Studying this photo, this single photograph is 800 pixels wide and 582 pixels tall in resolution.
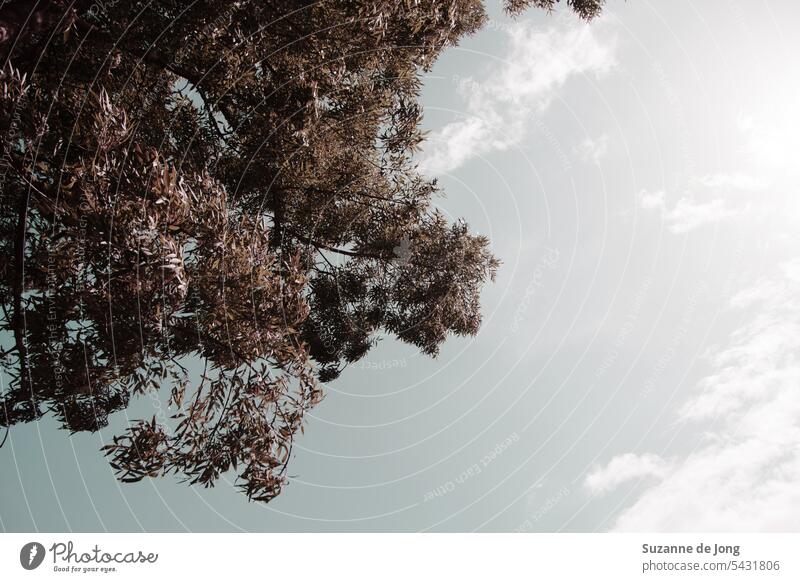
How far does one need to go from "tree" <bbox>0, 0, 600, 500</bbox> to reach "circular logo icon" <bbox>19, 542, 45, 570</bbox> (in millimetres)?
1371

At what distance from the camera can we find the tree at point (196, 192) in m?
6.91

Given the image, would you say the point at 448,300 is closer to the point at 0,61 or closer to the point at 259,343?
the point at 259,343

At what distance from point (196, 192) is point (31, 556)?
18.9ft

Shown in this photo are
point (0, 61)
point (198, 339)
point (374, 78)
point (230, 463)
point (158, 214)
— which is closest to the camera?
point (158, 214)

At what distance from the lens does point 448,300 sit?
589 inches

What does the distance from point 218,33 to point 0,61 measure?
4231 millimetres

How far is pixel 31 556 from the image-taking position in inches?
269

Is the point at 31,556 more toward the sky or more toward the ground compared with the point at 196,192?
more toward the ground

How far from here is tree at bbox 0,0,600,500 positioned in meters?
6.91

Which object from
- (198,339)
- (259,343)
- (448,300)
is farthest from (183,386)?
(448,300)

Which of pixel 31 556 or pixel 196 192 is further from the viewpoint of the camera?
pixel 196 192

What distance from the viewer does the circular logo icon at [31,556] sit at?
6.77 m

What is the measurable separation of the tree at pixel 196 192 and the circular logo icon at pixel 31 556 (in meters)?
1.37

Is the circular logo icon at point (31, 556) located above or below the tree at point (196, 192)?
below
